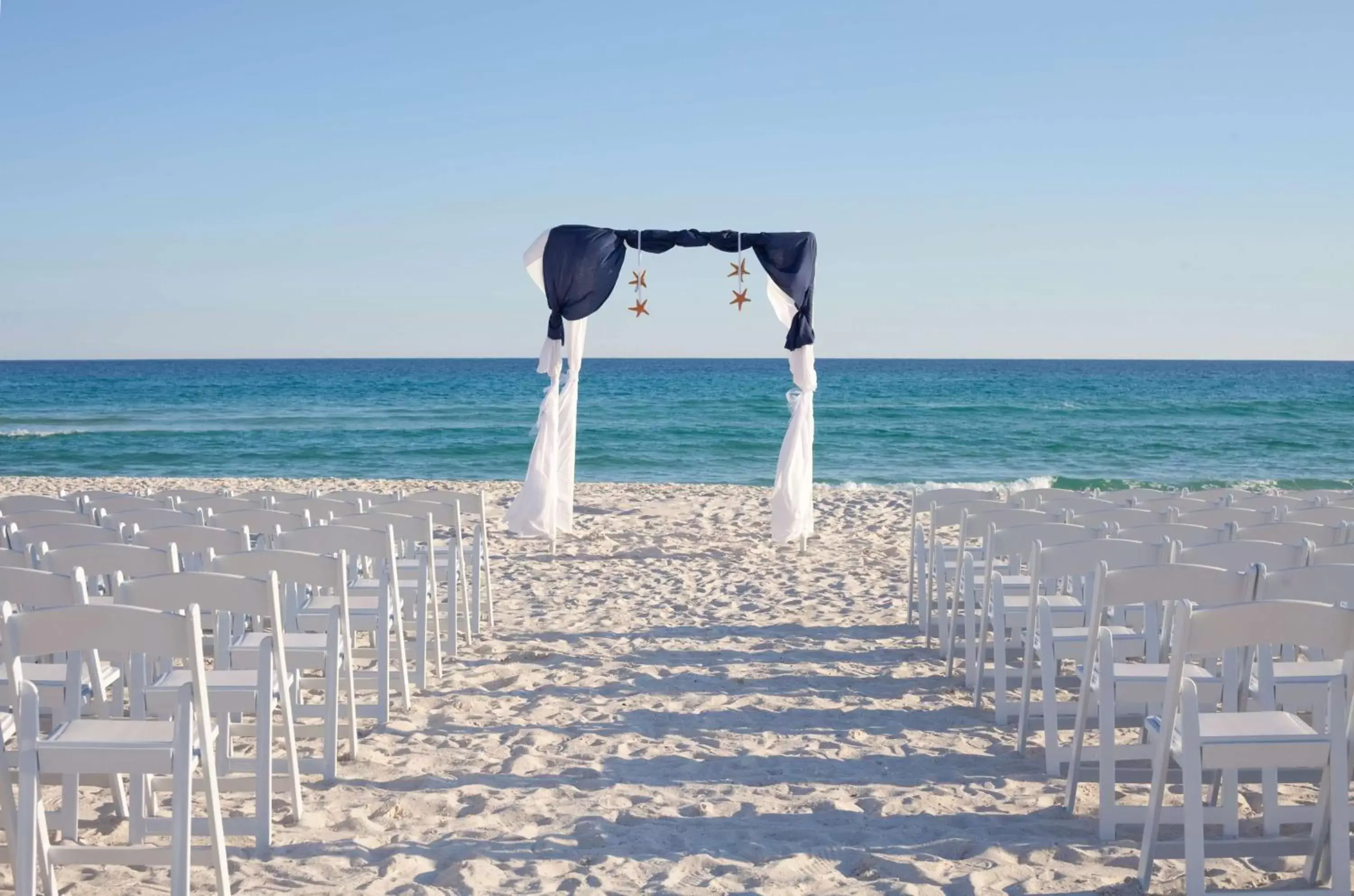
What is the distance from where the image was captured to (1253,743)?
2.75 metres

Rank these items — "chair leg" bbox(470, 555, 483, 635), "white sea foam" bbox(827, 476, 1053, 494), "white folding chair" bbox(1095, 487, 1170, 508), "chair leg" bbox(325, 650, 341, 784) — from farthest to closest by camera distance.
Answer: "white sea foam" bbox(827, 476, 1053, 494)
"chair leg" bbox(470, 555, 483, 635)
"white folding chair" bbox(1095, 487, 1170, 508)
"chair leg" bbox(325, 650, 341, 784)

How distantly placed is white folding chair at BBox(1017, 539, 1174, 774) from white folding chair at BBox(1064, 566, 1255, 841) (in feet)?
0.37

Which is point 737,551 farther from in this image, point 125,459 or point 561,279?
point 125,459

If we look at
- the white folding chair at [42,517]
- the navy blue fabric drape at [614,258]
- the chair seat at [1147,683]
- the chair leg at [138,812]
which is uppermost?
the navy blue fabric drape at [614,258]

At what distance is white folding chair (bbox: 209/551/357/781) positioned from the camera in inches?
146

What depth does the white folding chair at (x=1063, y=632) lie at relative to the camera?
3.83 metres

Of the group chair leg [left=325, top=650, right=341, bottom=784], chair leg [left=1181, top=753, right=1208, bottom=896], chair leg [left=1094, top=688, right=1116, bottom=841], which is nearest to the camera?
chair leg [left=1181, top=753, right=1208, bottom=896]

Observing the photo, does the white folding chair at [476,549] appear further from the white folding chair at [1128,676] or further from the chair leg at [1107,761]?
the chair leg at [1107,761]

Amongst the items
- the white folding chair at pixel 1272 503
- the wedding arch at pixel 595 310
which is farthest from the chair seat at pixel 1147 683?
the wedding arch at pixel 595 310

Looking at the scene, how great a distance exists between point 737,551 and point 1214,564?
5159mm

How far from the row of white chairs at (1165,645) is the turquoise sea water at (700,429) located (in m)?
11.5

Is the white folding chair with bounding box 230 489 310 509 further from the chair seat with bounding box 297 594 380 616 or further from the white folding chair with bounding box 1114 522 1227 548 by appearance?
the white folding chair with bounding box 1114 522 1227 548

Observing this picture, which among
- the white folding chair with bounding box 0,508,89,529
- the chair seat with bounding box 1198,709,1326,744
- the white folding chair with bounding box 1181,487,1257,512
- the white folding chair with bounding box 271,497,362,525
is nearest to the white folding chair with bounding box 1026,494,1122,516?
the white folding chair with bounding box 1181,487,1257,512

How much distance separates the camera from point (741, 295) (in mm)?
8148
